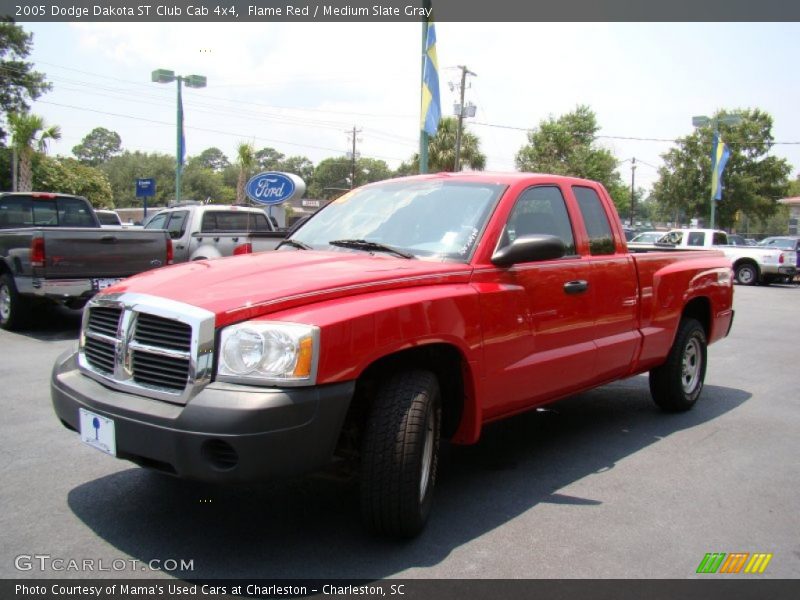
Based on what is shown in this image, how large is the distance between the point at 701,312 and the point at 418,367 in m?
3.85

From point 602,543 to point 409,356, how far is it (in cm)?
130

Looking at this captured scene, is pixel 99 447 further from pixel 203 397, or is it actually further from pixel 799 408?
pixel 799 408

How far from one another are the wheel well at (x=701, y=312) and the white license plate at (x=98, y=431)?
4.81 meters

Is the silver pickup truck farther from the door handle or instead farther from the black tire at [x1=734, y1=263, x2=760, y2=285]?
the black tire at [x1=734, y1=263, x2=760, y2=285]

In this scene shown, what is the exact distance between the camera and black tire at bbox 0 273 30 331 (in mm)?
9198

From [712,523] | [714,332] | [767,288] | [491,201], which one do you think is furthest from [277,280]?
[767,288]

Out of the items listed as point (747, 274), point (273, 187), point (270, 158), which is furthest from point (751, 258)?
point (270, 158)

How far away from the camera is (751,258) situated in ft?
74.6

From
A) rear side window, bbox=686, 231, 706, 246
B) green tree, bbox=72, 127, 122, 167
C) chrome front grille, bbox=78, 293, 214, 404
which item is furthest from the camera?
green tree, bbox=72, 127, 122, 167

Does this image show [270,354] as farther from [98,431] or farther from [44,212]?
[44,212]

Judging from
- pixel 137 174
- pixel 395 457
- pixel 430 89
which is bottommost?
pixel 395 457

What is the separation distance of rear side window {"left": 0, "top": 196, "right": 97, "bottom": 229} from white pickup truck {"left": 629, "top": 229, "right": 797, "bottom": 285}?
16487 mm

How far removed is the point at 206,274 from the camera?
11.8 ft
